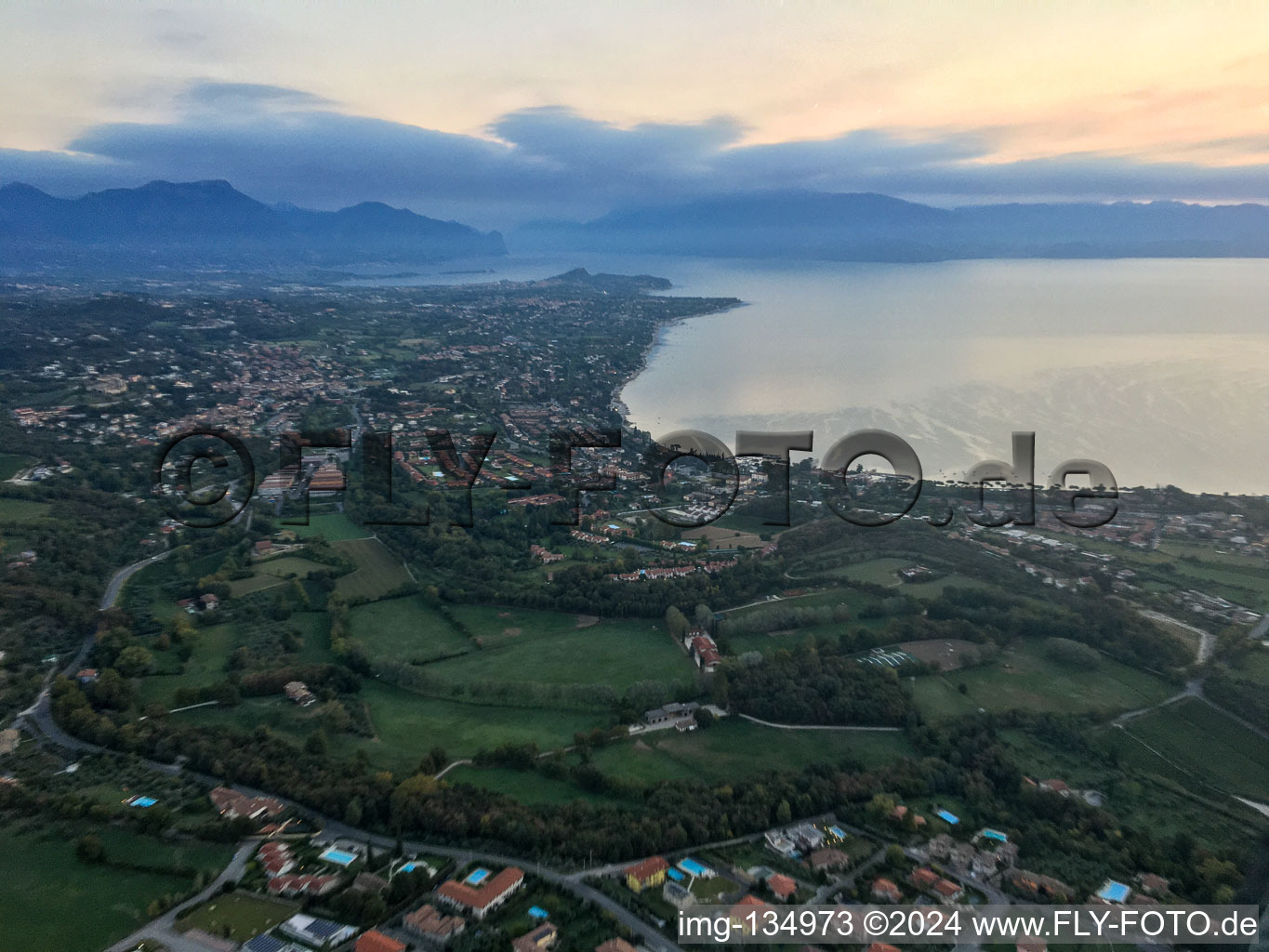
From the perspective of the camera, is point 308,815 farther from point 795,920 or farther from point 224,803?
point 795,920

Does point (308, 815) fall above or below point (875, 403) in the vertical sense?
below

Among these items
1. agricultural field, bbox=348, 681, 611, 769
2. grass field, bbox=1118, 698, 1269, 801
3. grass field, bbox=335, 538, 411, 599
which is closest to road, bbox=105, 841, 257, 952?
agricultural field, bbox=348, 681, 611, 769

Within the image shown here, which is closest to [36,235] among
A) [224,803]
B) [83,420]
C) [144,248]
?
[144,248]

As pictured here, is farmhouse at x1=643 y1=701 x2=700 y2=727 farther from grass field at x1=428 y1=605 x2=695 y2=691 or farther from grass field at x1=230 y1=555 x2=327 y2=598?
grass field at x1=230 y1=555 x2=327 y2=598

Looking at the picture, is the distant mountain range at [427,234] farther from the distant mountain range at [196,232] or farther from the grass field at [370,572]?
the grass field at [370,572]

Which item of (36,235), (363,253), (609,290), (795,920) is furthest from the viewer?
(363,253)

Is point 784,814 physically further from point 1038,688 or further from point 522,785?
point 1038,688
